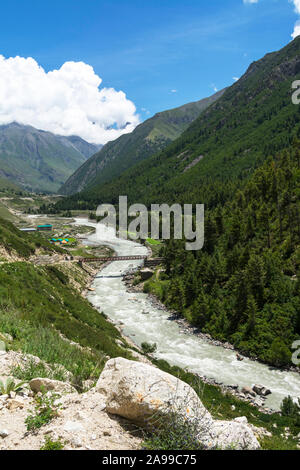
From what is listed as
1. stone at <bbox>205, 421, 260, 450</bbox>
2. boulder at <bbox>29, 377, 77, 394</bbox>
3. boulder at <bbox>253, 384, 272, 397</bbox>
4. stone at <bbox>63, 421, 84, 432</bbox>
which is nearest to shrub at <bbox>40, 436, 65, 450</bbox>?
stone at <bbox>63, 421, 84, 432</bbox>

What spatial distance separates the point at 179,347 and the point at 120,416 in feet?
123

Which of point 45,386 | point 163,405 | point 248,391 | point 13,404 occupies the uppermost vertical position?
point 163,405

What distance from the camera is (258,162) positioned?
612ft

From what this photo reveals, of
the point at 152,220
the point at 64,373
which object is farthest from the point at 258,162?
the point at 64,373

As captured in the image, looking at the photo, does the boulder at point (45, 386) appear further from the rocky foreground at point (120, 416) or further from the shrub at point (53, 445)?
the shrub at point (53, 445)

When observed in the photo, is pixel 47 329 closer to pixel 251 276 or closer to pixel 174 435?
pixel 174 435

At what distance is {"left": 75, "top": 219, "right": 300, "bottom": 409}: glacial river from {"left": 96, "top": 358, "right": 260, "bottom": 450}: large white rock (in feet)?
86.7

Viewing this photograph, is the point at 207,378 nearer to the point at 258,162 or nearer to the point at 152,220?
the point at 152,220

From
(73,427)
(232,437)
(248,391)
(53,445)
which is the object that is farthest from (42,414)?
(248,391)

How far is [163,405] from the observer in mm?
6824

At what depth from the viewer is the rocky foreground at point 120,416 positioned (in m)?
6.29

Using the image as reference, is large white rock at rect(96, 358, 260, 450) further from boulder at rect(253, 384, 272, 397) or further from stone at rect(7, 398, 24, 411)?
boulder at rect(253, 384, 272, 397)

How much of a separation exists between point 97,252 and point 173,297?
5997 centimetres

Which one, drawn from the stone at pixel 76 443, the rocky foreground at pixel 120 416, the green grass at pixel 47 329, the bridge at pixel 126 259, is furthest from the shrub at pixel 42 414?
the bridge at pixel 126 259
